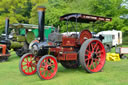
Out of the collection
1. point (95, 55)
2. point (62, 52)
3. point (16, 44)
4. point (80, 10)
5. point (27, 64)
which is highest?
point (80, 10)

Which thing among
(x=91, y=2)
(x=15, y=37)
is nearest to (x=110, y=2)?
(x=91, y=2)

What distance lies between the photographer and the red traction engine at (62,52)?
4719mm

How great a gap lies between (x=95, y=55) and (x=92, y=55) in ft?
0.49

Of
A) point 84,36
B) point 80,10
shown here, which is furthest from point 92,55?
point 80,10

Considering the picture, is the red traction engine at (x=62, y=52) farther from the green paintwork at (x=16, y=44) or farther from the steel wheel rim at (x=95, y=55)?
the green paintwork at (x=16, y=44)

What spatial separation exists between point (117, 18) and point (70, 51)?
1328 centimetres

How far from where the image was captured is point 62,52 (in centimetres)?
519

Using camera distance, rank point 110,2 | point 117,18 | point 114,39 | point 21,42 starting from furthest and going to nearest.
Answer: point 110,2
point 117,18
point 114,39
point 21,42

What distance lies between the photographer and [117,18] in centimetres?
1725

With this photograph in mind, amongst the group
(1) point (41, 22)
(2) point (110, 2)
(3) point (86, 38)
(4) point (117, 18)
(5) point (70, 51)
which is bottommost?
(5) point (70, 51)

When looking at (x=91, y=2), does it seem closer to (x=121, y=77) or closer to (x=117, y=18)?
(x=117, y=18)

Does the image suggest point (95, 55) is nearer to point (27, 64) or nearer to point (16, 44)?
point (27, 64)

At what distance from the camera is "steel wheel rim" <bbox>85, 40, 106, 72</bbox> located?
5410 mm

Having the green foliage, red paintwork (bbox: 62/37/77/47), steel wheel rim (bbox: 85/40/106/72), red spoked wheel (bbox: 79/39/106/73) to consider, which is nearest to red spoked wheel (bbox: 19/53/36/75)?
red paintwork (bbox: 62/37/77/47)
